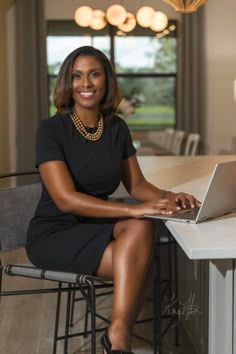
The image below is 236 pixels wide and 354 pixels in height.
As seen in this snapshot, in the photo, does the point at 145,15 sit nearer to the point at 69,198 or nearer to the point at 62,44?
the point at 62,44

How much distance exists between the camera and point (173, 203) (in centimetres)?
194

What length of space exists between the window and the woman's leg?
7.00 m

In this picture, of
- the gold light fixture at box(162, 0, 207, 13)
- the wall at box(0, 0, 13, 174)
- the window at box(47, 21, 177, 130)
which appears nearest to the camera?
the gold light fixture at box(162, 0, 207, 13)

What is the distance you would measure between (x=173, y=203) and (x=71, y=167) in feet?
1.32

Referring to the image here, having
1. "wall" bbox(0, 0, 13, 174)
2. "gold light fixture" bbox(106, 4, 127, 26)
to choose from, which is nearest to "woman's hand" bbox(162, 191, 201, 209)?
"gold light fixture" bbox(106, 4, 127, 26)

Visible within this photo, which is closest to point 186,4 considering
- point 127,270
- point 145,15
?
point 127,270

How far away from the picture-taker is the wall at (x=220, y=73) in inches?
350

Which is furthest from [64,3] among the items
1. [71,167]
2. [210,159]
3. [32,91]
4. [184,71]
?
[71,167]

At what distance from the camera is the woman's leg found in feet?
5.84

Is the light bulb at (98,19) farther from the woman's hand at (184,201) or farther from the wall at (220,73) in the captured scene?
the woman's hand at (184,201)

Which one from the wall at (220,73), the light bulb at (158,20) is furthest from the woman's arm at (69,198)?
the wall at (220,73)

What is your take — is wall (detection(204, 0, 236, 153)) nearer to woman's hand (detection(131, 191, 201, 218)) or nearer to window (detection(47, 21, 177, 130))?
window (detection(47, 21, 177, 130))

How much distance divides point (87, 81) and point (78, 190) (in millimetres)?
375

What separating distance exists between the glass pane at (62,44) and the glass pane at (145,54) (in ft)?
0.65
